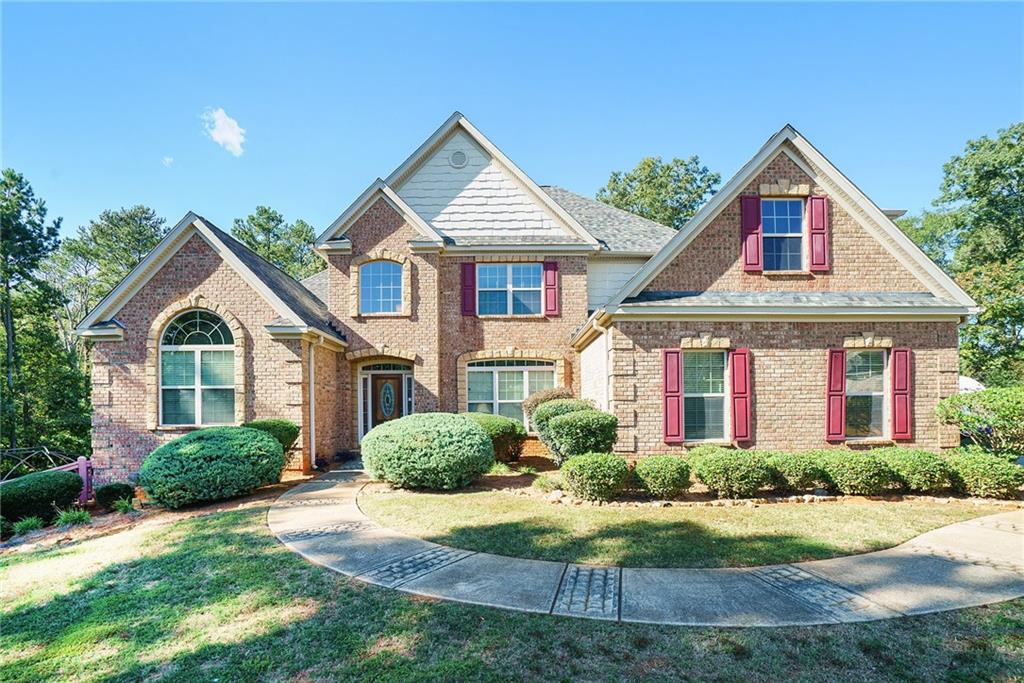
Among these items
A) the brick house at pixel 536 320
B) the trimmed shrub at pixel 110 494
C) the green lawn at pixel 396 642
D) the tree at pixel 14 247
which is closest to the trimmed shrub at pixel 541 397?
the brick house at pixel 536 320

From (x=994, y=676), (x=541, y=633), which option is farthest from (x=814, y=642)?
(x=541, y=633)

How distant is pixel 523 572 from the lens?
4.95 metres

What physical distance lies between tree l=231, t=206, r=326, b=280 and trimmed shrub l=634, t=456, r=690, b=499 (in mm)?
33631

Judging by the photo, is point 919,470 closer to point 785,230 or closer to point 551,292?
point 785,230

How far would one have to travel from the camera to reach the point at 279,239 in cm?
3731

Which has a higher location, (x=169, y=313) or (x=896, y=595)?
(x=169, y=313)

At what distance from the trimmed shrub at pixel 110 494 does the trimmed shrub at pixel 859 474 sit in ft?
42.4

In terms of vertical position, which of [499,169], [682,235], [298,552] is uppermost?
[499,169]

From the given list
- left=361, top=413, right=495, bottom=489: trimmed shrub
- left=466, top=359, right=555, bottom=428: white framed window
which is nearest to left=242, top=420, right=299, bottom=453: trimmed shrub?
left=361, top=413, right=495, bottom=489: trimmed shrub

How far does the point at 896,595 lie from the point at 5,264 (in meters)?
29.0

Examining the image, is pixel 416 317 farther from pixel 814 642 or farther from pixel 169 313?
pixel 814 642

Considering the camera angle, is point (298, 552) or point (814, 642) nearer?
point (814, 642)

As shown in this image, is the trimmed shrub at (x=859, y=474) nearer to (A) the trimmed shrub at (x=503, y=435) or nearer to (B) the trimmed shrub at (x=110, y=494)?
(A) the trimmed shrub at (x=503, y=435)

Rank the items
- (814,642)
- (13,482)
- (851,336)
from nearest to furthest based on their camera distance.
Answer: (814,642) < (13,482) < (851,336)
